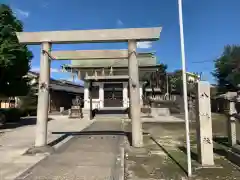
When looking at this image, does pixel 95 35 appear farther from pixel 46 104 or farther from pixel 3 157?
pixel 3 157

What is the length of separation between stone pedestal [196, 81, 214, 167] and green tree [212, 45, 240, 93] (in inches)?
1359

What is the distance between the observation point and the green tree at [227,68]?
1627 inches

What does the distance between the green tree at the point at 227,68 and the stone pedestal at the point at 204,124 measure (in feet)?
113

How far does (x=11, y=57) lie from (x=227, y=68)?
34005 mm

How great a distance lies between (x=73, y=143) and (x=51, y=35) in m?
4.41

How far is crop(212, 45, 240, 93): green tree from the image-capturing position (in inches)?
1627

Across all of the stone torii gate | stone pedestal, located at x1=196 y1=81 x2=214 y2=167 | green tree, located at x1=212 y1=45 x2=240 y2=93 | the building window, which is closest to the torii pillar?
the stone torii gate

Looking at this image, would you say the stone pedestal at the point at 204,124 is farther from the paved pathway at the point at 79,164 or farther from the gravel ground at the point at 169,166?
the paved pathway at the point at 79,164

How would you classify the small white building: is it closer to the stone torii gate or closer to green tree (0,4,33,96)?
green tree (0,4,33,96)

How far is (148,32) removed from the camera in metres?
10.5

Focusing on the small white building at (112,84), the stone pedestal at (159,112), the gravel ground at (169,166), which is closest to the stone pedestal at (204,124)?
the gravel ground at (169,166)

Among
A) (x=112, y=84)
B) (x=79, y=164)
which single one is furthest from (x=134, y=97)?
(x=112, y=84)

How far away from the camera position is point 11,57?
17.5 metres

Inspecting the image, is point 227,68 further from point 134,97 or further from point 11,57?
point 134,97
